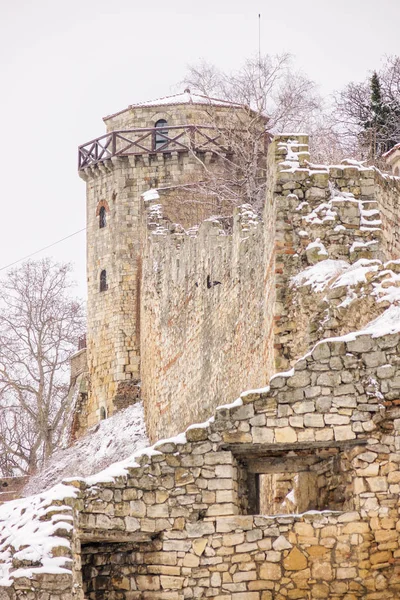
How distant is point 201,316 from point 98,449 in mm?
10416

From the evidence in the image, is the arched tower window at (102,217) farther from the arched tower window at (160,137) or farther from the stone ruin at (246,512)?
the stone ruin at (246,512)

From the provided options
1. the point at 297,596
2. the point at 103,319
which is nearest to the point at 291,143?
the point at 297,596

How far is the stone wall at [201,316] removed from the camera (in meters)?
24.1

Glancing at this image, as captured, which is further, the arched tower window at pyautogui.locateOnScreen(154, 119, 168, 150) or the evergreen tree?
the arched tower window at pyautogui.locateOnScreen(154, 119, 168, 150)

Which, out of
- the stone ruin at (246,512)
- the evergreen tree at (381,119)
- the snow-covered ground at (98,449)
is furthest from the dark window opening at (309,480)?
the evergreen tree at (381,119)

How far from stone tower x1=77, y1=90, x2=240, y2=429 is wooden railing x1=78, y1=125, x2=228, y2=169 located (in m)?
0.03

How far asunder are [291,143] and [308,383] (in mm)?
5772

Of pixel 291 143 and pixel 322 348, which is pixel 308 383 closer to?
pixel 322 348

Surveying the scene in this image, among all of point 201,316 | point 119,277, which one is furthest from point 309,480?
point 119,277

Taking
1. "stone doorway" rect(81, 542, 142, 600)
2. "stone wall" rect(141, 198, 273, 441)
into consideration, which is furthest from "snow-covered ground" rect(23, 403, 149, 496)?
"stone doorway" rect(81, 542, 142, 600)

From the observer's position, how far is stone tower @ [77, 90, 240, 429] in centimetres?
4278

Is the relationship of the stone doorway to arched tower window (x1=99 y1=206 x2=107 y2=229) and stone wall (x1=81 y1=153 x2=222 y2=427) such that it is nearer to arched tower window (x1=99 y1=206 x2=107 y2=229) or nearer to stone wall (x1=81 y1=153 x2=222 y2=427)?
stone wall (x1=81 y1=153 x2=222 y2=427)

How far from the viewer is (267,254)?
72.7 ft

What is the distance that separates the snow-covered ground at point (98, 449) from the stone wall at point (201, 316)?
2.27 feet
